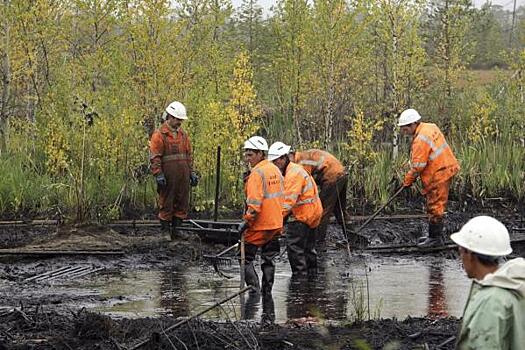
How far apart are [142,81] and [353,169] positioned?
13.3ft

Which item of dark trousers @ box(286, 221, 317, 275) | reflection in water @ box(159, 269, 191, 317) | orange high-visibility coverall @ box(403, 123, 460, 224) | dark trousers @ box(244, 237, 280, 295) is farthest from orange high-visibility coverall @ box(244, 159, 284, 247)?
orange high-visibility coverall @ box(403, 123, 460, 224)

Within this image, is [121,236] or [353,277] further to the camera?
[121,236]

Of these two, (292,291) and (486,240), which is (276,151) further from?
(486,240)

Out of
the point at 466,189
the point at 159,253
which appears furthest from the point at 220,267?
the point at 466,189

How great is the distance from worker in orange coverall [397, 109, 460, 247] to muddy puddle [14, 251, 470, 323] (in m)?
0.86

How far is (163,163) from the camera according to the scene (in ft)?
48.4

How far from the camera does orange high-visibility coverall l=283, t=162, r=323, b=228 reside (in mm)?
11961

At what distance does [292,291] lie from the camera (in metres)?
11.6

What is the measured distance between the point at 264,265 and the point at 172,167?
369 centimetres

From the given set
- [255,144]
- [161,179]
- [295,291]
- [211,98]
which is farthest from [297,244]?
[211,98]

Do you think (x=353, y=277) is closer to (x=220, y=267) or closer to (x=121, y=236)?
(x=220, y=267)

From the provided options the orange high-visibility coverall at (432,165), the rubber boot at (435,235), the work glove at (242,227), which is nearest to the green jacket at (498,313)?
the work glove at (242,227)

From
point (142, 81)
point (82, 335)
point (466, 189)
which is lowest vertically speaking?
point (82, 335)

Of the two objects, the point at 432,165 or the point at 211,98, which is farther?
the point at 211,98
